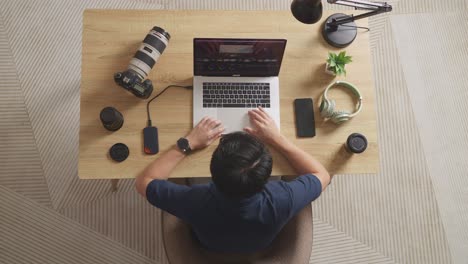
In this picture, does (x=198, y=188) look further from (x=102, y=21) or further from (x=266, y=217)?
(x=102, y=21)

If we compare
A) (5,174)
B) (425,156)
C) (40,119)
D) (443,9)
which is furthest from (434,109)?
(5,174)

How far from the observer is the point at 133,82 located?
142 centimetres

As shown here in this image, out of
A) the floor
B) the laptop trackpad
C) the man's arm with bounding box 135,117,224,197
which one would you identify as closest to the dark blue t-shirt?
the man's arm with bounding box 135,117,224,197

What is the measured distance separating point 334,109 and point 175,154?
0.61 meters

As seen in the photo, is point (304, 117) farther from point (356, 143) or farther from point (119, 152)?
point (119, 152)

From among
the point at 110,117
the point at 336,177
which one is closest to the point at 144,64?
the point at 110,117

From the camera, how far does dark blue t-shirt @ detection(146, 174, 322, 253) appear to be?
1162mm

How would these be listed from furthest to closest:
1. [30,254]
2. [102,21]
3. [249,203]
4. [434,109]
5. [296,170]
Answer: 1. [434,109]
2. [30,254]
3. [102,21]
4. [296,170]
5. [249,203]

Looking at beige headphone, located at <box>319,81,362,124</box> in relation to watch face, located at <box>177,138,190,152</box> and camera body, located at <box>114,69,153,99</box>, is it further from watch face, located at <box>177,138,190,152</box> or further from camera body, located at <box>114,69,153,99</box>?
camera body, located at <box>114,69,153,99</box>

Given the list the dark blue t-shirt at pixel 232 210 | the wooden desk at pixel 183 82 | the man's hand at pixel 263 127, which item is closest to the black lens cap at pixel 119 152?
the wooden desk at pixel 183 82

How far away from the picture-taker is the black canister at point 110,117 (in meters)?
1.41

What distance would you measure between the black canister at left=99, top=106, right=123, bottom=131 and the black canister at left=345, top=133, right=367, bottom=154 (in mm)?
842

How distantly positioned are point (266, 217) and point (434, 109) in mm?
1569

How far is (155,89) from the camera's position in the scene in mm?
1533
